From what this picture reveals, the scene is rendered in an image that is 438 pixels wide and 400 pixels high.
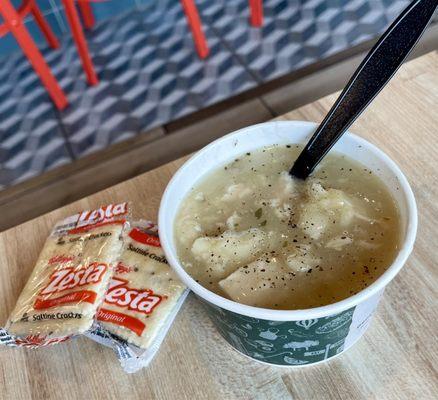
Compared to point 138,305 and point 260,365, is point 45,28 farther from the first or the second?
point 260,365

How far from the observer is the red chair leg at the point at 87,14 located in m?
2.21

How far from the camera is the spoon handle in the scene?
54cm

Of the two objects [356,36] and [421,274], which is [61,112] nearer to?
[356,36]

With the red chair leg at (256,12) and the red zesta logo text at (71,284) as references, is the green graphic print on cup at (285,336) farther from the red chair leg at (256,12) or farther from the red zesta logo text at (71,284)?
the red chair leg at (256,12)

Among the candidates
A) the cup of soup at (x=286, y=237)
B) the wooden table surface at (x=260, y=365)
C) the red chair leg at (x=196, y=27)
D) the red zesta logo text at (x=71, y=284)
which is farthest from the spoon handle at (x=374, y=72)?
the red chair leg at (x=196, y=27)

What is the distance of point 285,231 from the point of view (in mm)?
606

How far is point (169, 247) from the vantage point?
566 mm

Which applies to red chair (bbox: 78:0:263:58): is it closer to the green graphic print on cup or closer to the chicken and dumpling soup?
the chicken and dumpling soup

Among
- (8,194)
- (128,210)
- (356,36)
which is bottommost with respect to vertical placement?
(356,36)

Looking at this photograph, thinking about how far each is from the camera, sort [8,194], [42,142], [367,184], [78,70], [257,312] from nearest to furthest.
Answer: [257,312] < [367,184] < [8,194] < [42,142] < [78,70]

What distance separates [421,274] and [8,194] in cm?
85

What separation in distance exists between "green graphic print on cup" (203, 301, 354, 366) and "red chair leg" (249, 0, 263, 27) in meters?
1.66

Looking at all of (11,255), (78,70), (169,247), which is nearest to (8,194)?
(11,255)

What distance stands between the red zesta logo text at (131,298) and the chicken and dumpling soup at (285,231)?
0.28ft
